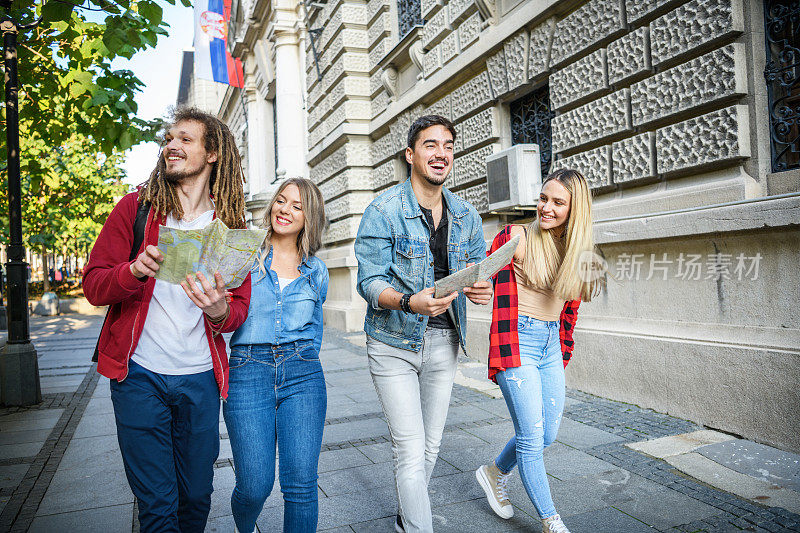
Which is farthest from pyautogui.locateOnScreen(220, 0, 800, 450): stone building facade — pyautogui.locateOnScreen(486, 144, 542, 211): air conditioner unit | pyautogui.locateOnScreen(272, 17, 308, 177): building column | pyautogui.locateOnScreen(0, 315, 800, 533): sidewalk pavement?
pyautogui.locateOnScreen(272, 17, 308, 177): building column

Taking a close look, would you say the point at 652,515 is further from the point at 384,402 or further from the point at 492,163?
the point at 492,163

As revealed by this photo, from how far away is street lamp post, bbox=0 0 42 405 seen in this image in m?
6.64

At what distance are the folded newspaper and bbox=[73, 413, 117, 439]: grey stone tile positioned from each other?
4102 millimetres

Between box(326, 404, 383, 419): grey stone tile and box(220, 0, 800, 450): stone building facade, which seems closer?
box(220, 0, 800, 450): stone building facade

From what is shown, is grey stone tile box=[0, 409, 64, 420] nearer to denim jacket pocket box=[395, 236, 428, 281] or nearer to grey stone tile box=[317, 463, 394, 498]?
grey stone tile box=[317, 463, 394, 498]

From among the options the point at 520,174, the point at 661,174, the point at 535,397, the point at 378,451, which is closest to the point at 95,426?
the point at 378,451

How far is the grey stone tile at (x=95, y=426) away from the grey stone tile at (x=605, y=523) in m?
3.96

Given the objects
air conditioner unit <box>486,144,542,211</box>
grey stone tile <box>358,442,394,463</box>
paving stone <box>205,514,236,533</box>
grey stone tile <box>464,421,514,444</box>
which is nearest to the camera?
paving stone <box>205,514,236,533</box>

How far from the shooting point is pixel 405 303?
265cm

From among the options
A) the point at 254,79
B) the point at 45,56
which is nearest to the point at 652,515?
the point at 45,56

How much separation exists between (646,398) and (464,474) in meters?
2.08

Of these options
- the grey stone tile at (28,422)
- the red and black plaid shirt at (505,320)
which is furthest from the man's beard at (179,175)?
the grey stone tile at (28,422)

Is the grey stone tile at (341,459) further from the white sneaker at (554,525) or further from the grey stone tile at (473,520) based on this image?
the white sneaker at (554,525)

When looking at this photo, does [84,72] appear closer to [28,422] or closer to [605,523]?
[28,422]
